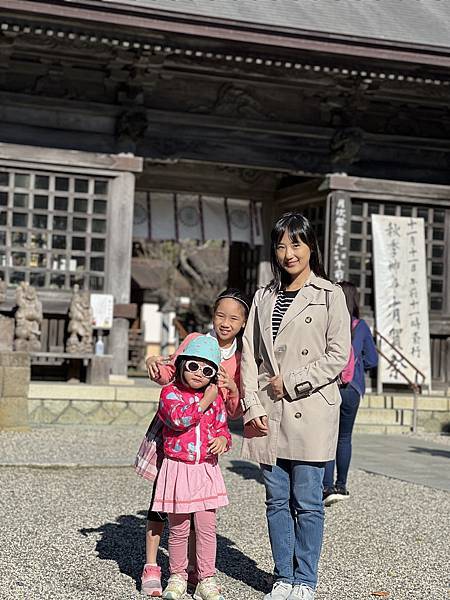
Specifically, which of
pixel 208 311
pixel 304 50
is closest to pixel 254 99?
pixel 304 50

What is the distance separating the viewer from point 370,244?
14664 mm

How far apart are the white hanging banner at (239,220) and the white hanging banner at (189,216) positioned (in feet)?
1.75

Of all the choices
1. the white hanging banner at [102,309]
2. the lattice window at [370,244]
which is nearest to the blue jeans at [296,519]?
the white hanging banner at [102,309]

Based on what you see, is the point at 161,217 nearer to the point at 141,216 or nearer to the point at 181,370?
the point at 141,216

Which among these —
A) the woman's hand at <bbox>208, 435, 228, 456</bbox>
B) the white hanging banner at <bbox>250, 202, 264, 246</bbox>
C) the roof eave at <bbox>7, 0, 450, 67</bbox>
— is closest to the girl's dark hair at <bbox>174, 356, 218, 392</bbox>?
the woman's hand at <bbox>208, 435, 228, 456</bbox>

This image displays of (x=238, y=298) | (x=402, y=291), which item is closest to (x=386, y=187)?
(x=402, y=291)

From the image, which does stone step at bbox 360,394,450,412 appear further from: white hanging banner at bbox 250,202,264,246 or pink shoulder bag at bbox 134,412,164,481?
pink shoulder bag at bbox 134,412,164,481

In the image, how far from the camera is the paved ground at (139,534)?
4863 millimetres

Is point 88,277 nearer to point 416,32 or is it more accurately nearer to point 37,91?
point 37,91

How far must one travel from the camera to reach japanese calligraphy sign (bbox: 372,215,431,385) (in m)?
14.4

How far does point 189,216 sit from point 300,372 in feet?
40.2

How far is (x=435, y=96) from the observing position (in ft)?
46.6

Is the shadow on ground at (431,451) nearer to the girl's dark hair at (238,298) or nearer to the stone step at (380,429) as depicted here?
the stone step at (380,429)

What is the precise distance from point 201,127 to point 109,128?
50.8 inches
